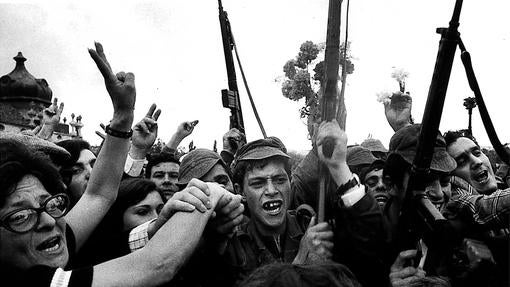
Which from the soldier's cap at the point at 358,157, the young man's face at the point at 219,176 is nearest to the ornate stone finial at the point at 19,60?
the young man's face at the point at 219,176

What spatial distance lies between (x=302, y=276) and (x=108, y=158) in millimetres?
1557

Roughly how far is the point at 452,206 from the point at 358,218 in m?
0.51

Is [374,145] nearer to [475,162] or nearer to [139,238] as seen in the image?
[475,162]

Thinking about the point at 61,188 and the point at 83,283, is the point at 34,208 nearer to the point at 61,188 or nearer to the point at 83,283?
the point at 61,188

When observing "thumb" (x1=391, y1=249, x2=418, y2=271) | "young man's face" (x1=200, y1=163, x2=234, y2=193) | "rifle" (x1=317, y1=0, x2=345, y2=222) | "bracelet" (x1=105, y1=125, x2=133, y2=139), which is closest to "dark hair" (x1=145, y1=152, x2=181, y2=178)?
"young man's face" (x1=200, y1=163, x2=234, y2=193)

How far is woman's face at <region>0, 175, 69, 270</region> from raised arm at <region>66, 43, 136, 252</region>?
0.48 meters

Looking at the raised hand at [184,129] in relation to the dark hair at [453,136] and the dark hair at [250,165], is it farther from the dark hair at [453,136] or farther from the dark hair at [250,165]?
the dark hair at [453,136]

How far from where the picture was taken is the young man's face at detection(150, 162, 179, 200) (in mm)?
4281

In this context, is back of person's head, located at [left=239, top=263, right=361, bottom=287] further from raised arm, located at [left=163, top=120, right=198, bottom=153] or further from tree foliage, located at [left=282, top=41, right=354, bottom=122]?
raised arm, located at [left=163, top=120, right=198, bottom=153]

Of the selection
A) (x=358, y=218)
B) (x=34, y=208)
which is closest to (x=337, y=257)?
(x=358, y=218)

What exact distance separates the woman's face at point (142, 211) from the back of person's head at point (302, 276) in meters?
1.97

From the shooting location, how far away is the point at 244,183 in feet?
9.91

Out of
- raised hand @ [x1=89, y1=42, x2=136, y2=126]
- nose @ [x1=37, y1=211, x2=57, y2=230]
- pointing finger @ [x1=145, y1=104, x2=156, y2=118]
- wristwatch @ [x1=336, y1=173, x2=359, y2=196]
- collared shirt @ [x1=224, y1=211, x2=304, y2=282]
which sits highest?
raised hand @ [x1=89, y1=42, x2=136, y2=126]

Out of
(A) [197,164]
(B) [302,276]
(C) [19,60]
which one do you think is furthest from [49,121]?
(B) [302,276]
